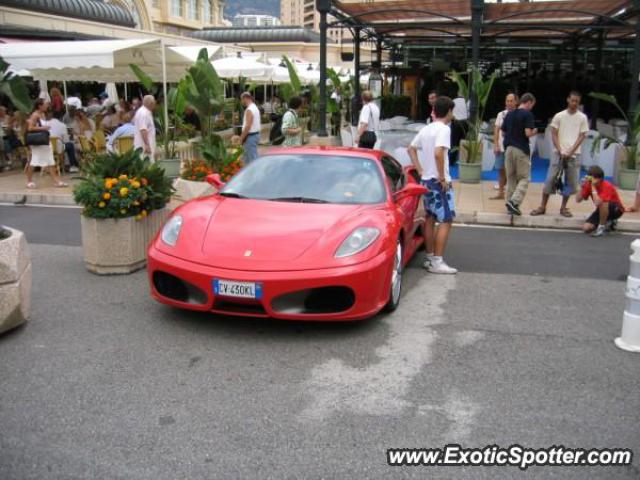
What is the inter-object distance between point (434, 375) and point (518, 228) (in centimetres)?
612

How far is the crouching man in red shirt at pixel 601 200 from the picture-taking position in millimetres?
9312

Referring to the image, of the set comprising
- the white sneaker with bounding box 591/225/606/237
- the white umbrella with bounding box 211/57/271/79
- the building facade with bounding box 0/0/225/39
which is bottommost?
the white sneaker with bounding box 591/225/606/237

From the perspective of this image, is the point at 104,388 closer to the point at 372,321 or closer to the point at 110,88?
the point at 372,321

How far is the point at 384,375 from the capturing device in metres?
4.54

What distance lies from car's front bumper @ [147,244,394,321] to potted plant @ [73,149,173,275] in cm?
176

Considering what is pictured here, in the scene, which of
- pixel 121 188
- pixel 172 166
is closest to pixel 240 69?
pixel 172 166

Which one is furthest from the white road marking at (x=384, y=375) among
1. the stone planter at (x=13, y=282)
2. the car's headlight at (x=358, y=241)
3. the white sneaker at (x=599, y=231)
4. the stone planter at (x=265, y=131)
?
the stone planter at (x=265, y=131)

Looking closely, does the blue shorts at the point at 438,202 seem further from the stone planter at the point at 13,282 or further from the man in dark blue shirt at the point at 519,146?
the stone planter at the point at 13,282

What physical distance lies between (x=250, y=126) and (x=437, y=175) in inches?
226

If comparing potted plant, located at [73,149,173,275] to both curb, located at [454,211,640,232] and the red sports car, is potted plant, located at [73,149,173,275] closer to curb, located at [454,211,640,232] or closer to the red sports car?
the red sports car

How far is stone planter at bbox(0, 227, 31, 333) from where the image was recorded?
16.5ft

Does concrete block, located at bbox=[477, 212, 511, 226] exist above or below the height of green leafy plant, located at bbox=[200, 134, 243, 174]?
below

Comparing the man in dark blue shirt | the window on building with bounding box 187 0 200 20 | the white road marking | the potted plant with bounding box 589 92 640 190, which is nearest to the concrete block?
the man in dark blue shirt

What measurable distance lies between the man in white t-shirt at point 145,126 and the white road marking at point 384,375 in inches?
311
